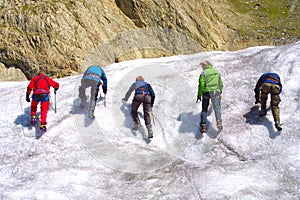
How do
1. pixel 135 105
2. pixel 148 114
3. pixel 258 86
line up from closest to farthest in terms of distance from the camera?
1. pixel 148 114
2. pixel 135 105
3. pixel 258 86

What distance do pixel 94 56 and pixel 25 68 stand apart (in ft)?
15.2

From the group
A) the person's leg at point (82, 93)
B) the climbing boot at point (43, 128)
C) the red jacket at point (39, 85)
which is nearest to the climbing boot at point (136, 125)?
the person's leg at point (82, 93)

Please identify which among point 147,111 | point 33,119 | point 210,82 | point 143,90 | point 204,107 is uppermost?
point 210,82

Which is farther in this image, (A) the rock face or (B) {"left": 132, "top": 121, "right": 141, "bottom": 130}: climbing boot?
(A) the rock face

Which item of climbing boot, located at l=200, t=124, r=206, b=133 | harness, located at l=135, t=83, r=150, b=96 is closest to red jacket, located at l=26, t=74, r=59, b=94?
Answer: harness, located at l=135, t=83, r=150, b=96

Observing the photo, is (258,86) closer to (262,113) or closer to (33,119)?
(262,113)

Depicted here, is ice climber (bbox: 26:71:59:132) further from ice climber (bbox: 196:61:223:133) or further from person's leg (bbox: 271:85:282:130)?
person's leg (bbox: 271:85:282:130)

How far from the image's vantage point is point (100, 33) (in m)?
20.5

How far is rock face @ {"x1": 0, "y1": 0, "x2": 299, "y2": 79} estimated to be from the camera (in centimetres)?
1944

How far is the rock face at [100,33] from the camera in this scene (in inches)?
765

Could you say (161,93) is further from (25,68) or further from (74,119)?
(25,68)

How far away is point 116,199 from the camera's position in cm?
816

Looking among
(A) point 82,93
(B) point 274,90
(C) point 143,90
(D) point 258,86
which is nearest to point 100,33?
(A) point 82,93

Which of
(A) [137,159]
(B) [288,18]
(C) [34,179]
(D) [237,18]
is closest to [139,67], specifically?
(A) [137,159]
